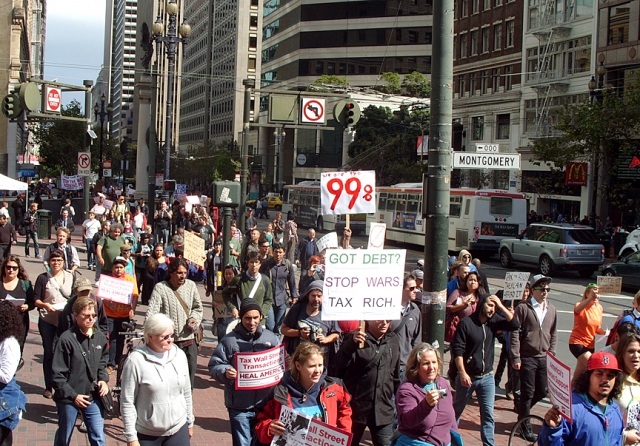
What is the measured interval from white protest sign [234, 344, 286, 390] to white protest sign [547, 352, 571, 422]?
2.04m

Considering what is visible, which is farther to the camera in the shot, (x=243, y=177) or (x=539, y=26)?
(x=539, y=26)

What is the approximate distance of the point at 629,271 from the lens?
914 inches

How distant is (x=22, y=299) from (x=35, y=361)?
9.18 feet

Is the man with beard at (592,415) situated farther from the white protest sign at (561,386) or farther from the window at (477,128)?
the window at (477,128)

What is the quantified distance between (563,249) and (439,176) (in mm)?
19759

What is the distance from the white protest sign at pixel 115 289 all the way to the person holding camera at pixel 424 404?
453 centimetres

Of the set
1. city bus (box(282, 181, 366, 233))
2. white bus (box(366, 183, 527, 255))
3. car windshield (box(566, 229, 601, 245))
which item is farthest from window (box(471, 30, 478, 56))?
car windshield (box(566, 229, 601, 245))

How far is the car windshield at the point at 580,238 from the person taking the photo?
26094mm

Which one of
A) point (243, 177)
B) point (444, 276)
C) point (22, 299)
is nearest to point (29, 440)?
point (22, 299)

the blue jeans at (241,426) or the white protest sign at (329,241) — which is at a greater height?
the white protest sign at (329,241)

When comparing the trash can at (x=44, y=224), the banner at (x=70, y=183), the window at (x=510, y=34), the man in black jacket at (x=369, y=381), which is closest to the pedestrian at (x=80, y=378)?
the man in black jacket at (x=369, y=381)

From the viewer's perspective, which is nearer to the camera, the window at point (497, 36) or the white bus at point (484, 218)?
the white bus at point (484, 218)

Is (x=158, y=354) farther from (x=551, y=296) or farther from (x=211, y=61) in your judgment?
(x=211, y=61)

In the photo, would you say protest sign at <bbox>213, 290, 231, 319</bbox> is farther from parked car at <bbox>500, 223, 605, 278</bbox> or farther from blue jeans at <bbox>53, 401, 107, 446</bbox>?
parked car at <bbox>500, 223, 605, 278</bbox>
